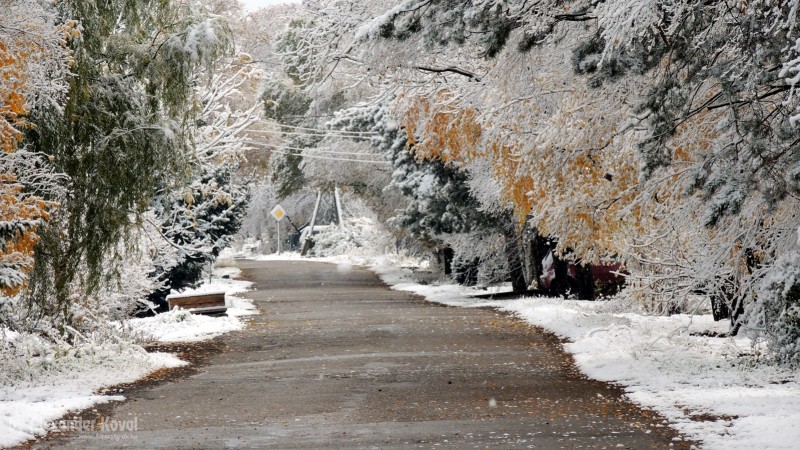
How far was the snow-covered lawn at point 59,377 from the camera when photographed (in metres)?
10.2

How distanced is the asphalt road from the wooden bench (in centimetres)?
242

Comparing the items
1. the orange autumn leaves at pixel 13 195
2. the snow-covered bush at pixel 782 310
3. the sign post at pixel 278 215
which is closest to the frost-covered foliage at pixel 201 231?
the orange autumn leaves at pixel 13 195

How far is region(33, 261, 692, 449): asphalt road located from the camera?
30.9ft

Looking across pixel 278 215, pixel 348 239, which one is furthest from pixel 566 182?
pixel 348 239

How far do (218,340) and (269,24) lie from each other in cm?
3955

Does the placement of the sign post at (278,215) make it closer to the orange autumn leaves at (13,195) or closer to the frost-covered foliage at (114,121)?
the frost-covered foliage at (114,121)

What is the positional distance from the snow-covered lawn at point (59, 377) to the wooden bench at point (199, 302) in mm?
3620

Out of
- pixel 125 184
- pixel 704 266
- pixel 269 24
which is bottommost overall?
pixel 704 266

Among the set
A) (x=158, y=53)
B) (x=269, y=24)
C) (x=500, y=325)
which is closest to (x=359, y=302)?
(x=500, y=325)

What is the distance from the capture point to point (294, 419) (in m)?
10.6

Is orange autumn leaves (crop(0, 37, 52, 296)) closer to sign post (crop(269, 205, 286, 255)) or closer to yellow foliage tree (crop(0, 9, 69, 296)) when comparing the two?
yellow foliage tree (crop(0, 9, 69, 296))

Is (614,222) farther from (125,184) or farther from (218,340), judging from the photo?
(218,340)

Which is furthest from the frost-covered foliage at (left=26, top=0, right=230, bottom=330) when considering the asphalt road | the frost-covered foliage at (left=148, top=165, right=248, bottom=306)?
the frost-covered foliage at (left=148, top=165, right=248, bottom=306)

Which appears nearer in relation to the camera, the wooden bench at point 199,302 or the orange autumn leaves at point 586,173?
the orange autumn leaves at point 586,173
